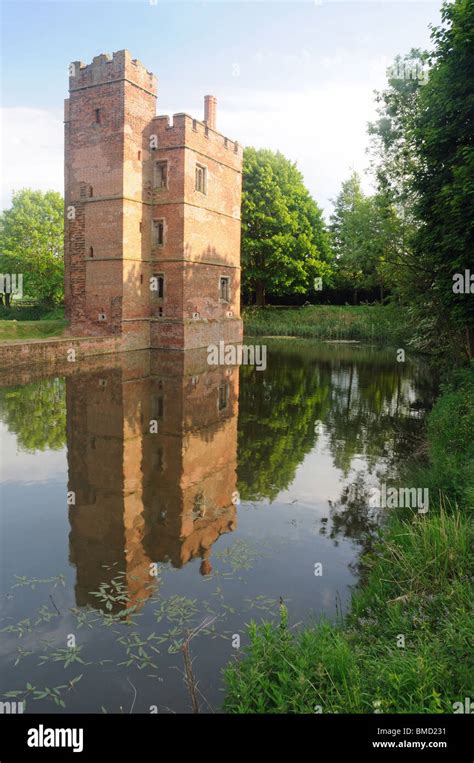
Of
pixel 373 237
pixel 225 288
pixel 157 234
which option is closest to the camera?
pixel 373 237

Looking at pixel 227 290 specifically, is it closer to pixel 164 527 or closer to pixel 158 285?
pixel 158 285

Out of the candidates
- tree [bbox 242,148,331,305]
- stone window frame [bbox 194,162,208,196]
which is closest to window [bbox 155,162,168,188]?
stone window frame [bbox 194,162,208,196]

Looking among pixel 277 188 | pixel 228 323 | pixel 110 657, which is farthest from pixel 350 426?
pixel 277 188

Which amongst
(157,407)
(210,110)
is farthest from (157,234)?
(157,407)

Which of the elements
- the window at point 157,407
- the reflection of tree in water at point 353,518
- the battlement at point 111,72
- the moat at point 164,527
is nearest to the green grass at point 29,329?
the moat at point 164,527

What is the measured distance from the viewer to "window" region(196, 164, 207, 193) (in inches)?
1047

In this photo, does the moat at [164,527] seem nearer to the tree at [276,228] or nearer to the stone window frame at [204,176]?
the stone window frame at [204,176]

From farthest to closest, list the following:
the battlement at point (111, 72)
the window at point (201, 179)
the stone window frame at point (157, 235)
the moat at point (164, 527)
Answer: the window at point (201, 179)
the stone window frame at point (157, 235)
the battlement at point (111, 72)
the moat at point (164, 527)

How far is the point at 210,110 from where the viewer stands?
28406 millimetres

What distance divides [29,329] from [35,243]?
22.9 m

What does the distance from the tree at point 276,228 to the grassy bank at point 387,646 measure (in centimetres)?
→ 3769

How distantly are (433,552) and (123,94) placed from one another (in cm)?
2365

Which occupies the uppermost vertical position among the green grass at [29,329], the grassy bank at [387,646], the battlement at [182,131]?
the battlement at [182,131]

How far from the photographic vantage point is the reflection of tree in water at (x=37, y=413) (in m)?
10.9
